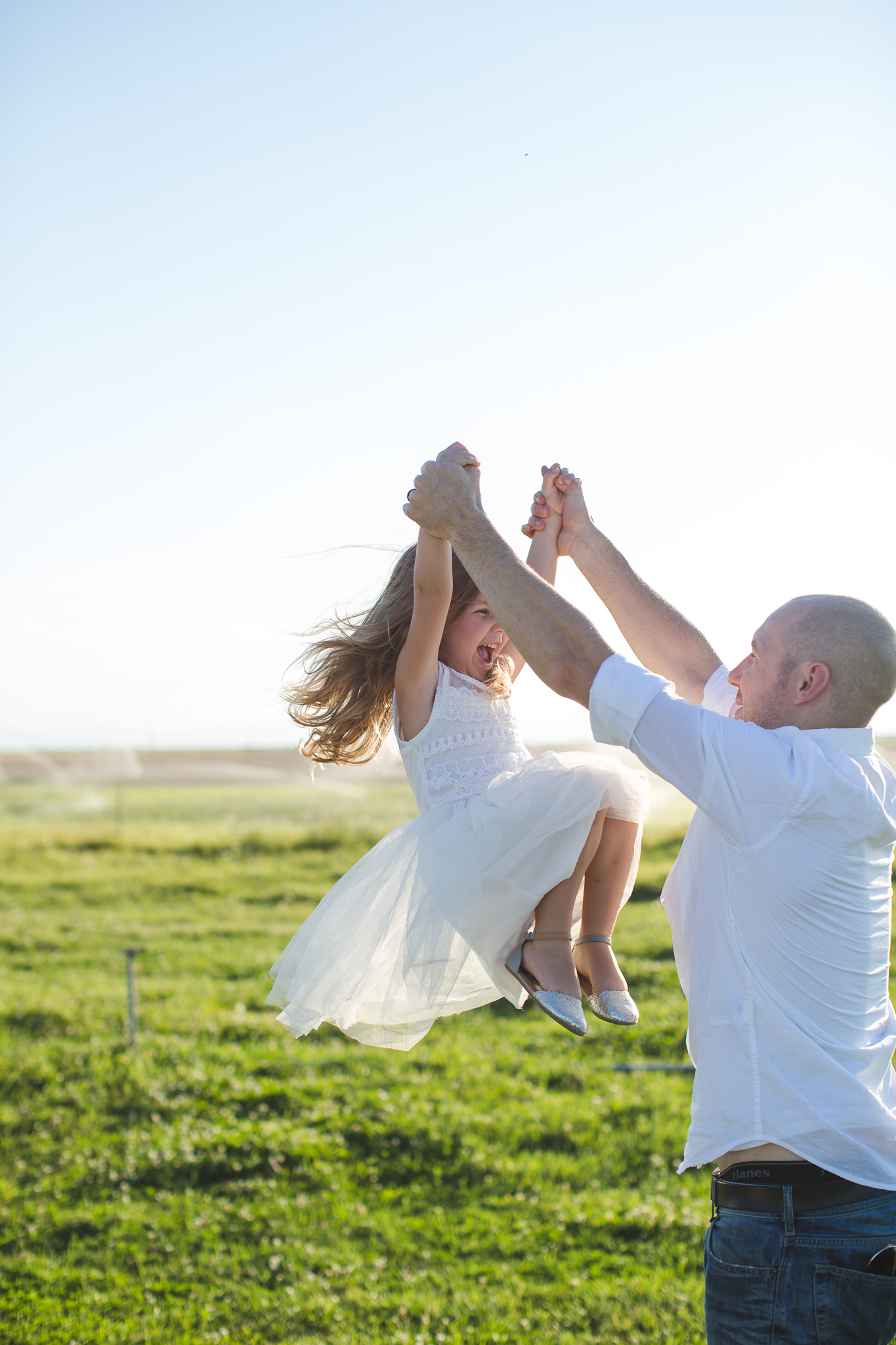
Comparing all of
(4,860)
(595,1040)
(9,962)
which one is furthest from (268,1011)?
(4,860)

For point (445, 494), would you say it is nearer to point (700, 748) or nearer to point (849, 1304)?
point (700, 748)

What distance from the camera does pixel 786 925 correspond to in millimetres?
2309

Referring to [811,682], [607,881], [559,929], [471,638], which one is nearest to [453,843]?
[559,929]

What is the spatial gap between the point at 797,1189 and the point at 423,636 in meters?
1.78

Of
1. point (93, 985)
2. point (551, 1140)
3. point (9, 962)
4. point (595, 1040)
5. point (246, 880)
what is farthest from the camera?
point (246, 880)

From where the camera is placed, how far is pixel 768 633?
2375 mm

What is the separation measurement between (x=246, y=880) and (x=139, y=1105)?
10.9 m

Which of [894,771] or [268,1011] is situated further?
[268,1011]

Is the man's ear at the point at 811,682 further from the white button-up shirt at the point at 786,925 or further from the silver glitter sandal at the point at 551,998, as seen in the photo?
the silver glitter sandal at the point at 551,998

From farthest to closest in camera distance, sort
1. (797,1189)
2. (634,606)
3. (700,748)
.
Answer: (634,606) → (797,1189) → (700,748)

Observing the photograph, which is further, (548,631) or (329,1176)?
(329,1176)

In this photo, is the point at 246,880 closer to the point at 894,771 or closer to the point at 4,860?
the point at 4,860

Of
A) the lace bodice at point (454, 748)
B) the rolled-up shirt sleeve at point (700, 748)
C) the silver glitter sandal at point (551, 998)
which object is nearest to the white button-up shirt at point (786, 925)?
the rolled-up shirt sleeve at point (700, 748)

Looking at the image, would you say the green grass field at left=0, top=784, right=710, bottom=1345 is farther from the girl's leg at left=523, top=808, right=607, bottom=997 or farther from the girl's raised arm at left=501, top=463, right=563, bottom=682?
the girl's raised arm at left=501, top=463, right=563, bottom=682
